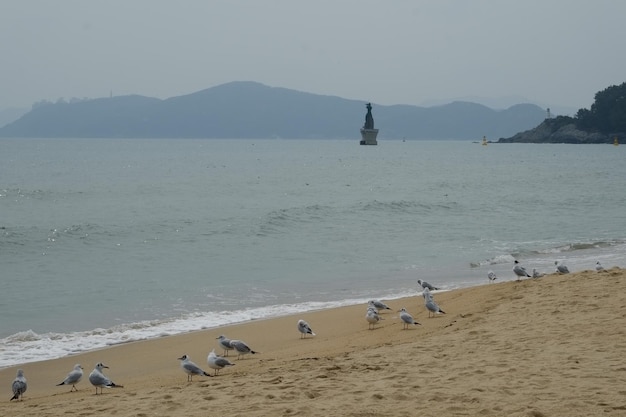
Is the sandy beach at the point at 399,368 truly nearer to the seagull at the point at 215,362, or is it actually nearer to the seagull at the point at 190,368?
the seagull at the point at 215,362

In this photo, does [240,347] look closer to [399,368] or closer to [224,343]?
[224,343]

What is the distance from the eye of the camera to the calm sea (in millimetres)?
13211

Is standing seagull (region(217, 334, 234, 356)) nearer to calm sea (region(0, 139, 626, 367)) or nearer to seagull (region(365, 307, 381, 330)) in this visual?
calm sea (region(0, 139, 626, 367))

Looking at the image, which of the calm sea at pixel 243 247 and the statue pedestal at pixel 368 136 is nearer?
the calm sea at pixel 243 247

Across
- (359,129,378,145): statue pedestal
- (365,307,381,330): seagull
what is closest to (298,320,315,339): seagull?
(365,307,381,330): seagull

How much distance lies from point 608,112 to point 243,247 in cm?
13019

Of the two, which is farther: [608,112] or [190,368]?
[608,112]

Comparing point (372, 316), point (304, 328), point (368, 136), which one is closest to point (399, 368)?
point (304, 328)

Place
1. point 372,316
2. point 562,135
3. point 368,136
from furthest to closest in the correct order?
point 562,135, point 368,136, point 372,316

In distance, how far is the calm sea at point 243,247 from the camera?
13.2 meters

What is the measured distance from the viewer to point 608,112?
138m

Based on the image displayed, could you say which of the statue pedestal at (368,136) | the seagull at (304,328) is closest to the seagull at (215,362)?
the seagull at (304,328)

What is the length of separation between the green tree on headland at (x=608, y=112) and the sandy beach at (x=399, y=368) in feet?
441

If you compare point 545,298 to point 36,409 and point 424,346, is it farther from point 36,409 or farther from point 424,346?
point 36,409
